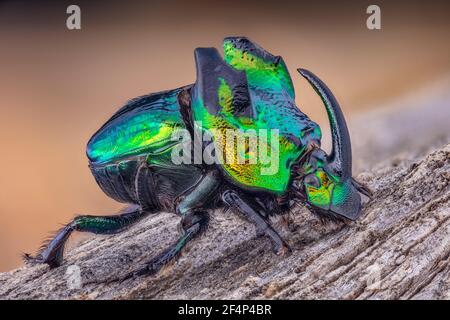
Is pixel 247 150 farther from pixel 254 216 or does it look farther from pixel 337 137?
pixel 337 137

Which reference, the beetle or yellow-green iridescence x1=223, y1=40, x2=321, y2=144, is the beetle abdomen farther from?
yellow-green iridescence x1=223, y1=40, x2=321, y2=144

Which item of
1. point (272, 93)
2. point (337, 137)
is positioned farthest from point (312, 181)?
point (272, 93)

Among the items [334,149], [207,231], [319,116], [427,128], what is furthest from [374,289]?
[319,116]

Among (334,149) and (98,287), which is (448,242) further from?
(98,287)

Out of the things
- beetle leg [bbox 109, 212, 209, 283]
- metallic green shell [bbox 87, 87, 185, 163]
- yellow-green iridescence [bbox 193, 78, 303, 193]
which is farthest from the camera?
metallic green shell [bbox 87, 87, 185, 163]

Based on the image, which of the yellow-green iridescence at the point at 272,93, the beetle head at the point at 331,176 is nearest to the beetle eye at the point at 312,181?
the beetle head at the point at 331,176

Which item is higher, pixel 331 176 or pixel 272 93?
pixel 272 93

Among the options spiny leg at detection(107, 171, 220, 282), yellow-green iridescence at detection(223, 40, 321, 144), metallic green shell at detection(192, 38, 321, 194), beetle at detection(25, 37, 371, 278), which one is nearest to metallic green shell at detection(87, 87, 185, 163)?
beetle at detection(25, 37, 371, 278)
